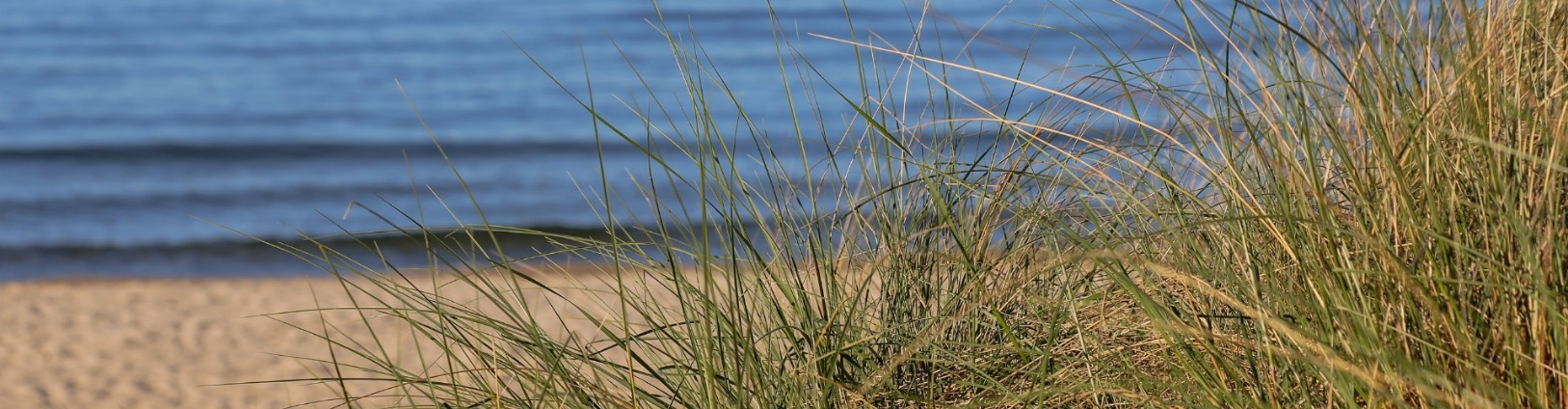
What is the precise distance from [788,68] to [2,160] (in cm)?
667

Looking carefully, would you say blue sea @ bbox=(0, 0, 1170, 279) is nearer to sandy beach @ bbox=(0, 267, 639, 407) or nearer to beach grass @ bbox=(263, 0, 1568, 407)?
sandy beach @ bbox=(0, 267, 639, 407)

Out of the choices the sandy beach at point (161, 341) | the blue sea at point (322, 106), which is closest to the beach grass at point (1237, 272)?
the blue sea at point (322, 106)

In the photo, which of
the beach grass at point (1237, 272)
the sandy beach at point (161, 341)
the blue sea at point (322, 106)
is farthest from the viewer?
the blue sea at point (322, 106)

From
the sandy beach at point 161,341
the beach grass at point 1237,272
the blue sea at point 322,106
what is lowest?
the beach grass at point 1237,272

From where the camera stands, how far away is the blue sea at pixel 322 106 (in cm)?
803

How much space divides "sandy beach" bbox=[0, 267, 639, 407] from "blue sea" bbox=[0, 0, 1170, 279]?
464 mm

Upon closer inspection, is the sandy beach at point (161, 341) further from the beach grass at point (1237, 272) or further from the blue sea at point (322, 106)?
the beach grass at point (1237, 272)

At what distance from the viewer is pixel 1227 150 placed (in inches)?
68.6

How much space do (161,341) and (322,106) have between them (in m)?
5.76

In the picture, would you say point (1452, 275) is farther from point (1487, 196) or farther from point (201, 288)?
point (201, 288)

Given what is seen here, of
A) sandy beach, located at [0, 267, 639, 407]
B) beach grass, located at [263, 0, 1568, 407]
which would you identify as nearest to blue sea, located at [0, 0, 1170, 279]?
sandy beach, located at [0, 267, 639, 407]

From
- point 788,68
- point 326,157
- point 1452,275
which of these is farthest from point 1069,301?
point 788,68

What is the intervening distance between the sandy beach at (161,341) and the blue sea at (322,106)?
1.52 feet

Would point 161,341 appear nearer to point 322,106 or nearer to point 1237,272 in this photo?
point 1237,272
